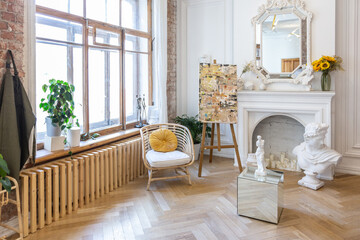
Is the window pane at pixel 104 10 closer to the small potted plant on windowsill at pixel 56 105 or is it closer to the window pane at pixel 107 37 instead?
the window pane at pixel 107 37

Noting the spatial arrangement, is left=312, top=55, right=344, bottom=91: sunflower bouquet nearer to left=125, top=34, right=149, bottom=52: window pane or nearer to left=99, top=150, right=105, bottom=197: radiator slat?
left=125, top=34, right=149, bottom=52: window pane

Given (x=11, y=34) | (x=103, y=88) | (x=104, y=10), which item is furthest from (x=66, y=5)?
(x=103, y=88)

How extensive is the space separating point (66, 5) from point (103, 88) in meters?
1.17

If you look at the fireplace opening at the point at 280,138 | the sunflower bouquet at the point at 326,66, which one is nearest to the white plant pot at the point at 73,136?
the fireplace opening at the point at 280,138

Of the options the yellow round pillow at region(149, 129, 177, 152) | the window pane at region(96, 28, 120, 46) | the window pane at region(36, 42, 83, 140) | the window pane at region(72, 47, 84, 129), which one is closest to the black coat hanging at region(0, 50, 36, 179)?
the window pane at region(36, 42, 83, 140)

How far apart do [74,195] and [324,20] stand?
13.7ft

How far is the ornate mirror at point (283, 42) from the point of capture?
14.8ft

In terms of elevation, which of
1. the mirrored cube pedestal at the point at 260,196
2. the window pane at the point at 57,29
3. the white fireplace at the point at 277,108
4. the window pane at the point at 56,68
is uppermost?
the window pane at the point at 57,29

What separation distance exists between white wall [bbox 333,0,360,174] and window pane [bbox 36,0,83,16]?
370cm

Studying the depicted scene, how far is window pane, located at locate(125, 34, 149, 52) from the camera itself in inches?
180

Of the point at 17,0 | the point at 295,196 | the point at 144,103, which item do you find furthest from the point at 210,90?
the point at 17,0

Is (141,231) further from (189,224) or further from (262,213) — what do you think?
(262,213)

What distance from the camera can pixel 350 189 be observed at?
12.7 ft

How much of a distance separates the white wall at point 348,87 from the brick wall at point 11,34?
4.17 meters
